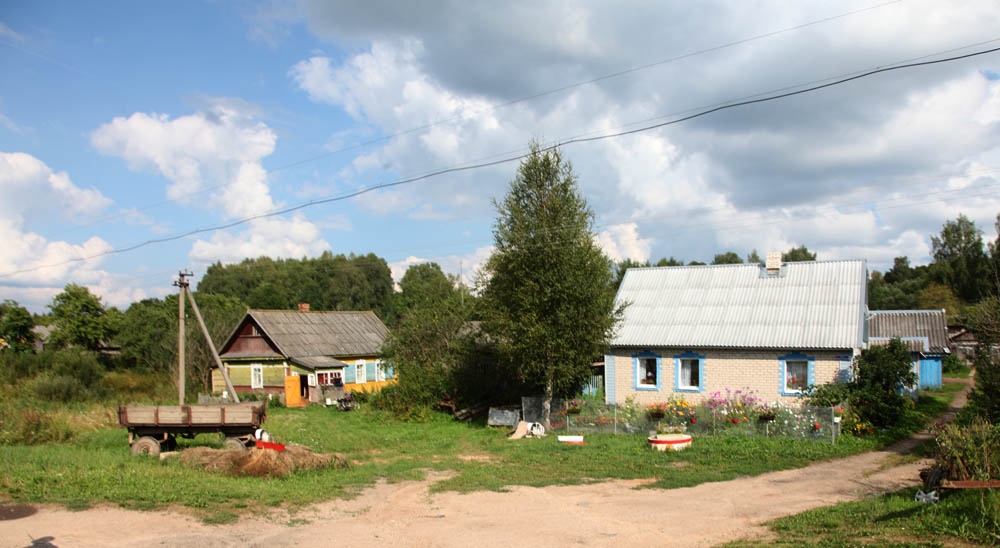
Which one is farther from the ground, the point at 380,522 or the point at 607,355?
the point at 607,355

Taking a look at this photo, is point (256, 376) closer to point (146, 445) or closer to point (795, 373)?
point (146, 445)

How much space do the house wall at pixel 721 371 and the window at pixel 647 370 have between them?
0.89 ft

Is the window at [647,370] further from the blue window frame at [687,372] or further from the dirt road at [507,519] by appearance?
the dirt road at [507,519]

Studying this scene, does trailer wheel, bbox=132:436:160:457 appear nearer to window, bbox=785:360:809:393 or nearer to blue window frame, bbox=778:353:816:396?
blue window frame, bbox=778:353:816:396

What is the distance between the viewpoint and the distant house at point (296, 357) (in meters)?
35.5

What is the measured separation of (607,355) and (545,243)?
5.93 metres

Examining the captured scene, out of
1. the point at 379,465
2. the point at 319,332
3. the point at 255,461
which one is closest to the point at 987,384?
the point at 379,465

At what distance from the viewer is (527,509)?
37.9 feet

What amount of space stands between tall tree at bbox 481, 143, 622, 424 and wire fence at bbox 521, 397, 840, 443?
0.80 m

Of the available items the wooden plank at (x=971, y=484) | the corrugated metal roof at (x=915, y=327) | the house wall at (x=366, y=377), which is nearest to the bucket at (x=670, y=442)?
the wooden plank at (x=971, y=484)

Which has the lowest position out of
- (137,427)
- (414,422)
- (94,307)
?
(414,422)

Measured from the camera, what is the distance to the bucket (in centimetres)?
1698

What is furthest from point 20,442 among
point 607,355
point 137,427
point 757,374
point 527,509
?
point 757,374

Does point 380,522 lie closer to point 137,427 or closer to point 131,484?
point 131,484
